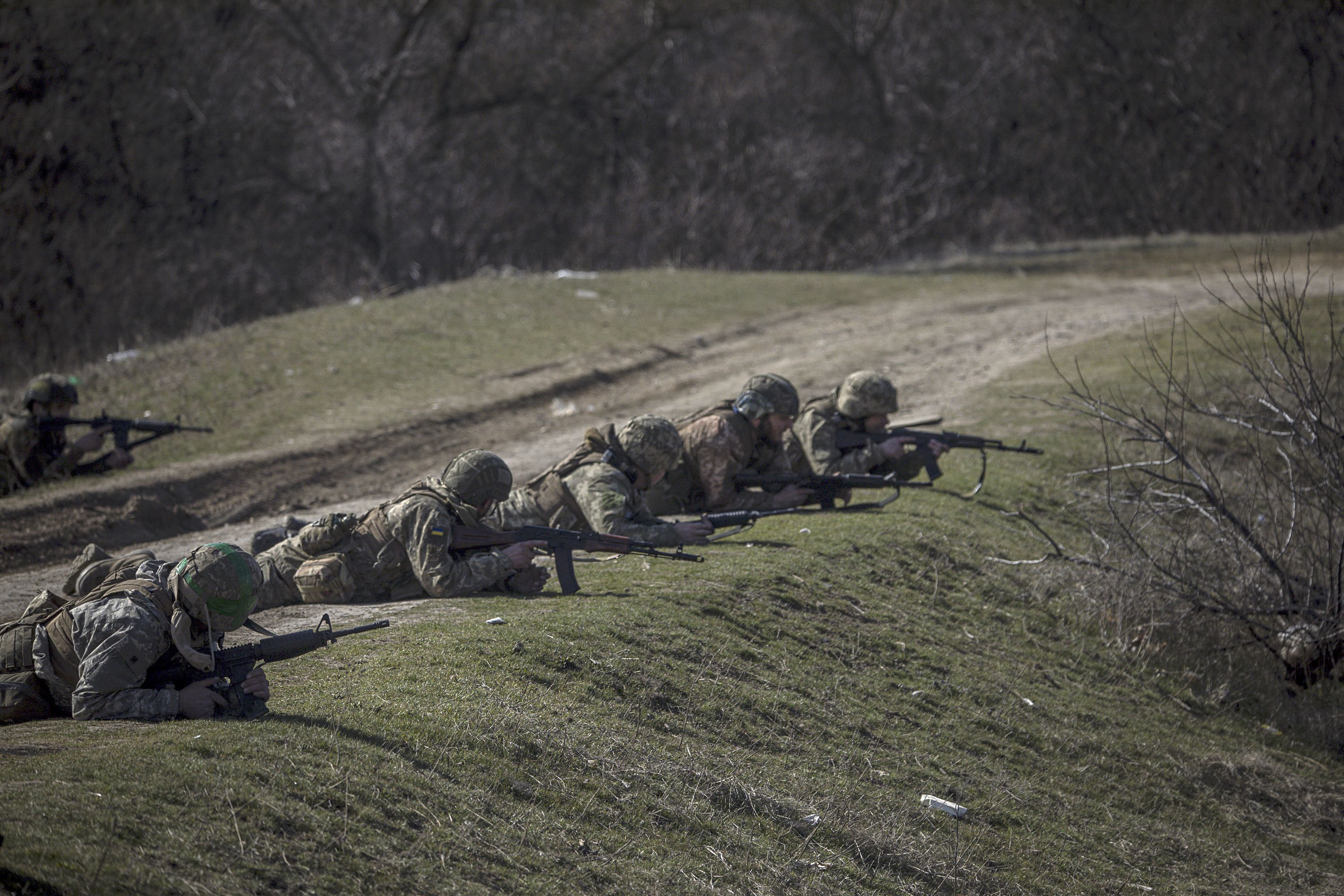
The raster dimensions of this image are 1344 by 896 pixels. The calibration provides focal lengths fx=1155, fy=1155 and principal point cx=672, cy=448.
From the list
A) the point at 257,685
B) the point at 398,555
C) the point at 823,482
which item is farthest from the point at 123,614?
the point at 823,482

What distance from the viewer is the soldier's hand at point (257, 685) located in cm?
555

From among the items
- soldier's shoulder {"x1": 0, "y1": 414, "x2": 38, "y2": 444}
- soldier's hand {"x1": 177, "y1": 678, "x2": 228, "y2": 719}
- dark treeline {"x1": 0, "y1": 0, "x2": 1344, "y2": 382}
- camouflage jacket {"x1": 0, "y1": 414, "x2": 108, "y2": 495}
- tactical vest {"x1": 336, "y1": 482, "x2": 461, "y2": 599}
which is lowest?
soldier's hand {"x1": 177, "y1": 678, "x2": 228, "y2": 719}

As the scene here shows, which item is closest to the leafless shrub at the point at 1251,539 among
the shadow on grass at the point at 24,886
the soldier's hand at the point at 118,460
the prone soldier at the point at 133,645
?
the prone soldier at the point at 133,645

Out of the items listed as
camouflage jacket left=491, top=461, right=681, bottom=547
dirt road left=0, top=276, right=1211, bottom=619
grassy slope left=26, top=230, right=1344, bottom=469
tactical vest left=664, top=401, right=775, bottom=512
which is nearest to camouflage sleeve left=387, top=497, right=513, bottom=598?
camouflage jacket left=491, top=461, right=681, bottom=547

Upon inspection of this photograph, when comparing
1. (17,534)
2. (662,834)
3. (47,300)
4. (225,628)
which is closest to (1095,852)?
(662,834)

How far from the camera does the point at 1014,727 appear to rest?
7.87 m

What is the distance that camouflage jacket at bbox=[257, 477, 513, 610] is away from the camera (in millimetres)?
7754

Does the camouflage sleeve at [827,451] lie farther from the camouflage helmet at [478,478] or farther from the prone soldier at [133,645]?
the prone soldier at [133,645]

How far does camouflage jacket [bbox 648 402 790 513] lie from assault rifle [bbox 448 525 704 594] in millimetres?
2079

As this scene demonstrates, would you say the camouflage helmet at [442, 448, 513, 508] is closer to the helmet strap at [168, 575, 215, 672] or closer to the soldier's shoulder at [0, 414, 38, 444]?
the helmet strap at [168, 575, 215, 672]

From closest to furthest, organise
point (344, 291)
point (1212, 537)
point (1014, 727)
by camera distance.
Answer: point (1014, 727)
point (1212, 537)
point (344, 291)

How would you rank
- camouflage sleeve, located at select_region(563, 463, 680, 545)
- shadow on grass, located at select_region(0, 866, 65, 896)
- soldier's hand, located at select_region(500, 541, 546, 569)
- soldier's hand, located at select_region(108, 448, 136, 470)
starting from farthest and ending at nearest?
1. soldier's hand, located at select_region(108, 448, 136, 470)
2. camouflage sleeve, located at select_region(563, 463, 680, 545)
3. soldier's hand, located at select_region(500, 541, 546, 569)
4. shadow on grass, located at select_region(0, 866, 65, 896)

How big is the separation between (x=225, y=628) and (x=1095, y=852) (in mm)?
5081

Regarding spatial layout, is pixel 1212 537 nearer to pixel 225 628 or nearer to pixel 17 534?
pixel 225 628
